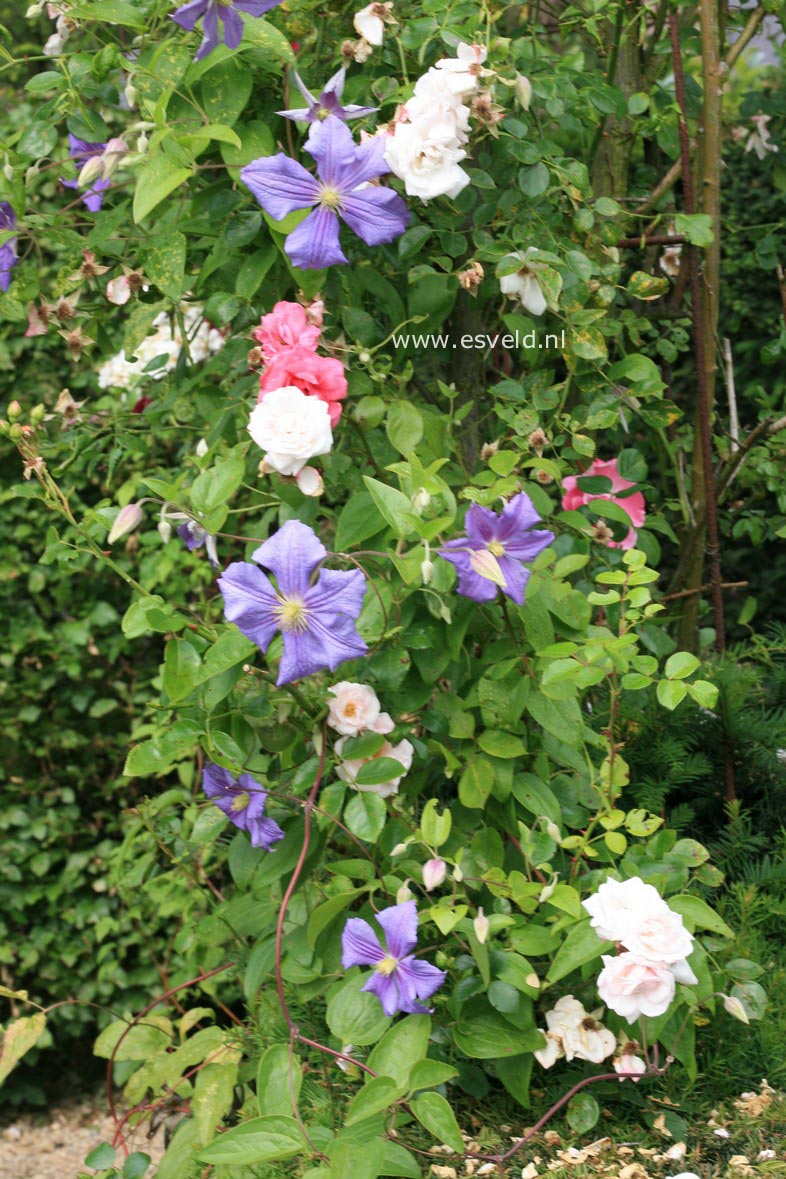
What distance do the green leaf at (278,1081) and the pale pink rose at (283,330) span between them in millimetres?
842

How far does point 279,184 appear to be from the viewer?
1.40 m

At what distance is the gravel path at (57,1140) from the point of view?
2826 millimetres

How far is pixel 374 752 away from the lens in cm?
144

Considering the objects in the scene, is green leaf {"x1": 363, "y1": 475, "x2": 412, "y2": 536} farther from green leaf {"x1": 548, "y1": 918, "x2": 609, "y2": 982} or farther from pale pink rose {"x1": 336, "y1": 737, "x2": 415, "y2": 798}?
green leaf {"x1": 548, "y1": 918, "x2": 609, "y2": 982}

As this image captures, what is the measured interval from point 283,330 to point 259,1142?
3.02 feet

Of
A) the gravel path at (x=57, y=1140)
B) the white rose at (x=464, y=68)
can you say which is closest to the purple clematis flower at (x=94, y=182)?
the white rose at (x=464, y=68)

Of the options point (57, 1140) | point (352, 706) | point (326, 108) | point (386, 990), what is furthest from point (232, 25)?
point (57, 1140)

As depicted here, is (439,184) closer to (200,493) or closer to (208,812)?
(200,493)

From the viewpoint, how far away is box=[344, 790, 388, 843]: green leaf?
1.38m

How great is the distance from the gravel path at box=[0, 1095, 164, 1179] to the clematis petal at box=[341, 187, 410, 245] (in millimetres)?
2233

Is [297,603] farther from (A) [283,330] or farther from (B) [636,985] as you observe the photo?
Result: (B) [636,985]

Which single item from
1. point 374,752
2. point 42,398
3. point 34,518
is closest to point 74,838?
point 34,518

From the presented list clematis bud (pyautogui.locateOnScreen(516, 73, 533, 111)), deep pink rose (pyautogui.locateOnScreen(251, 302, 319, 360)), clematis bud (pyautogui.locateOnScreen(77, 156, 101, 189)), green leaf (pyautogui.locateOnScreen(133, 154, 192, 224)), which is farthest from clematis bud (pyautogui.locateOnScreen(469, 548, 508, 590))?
clematis bud (pyautogui.locateOnScreen(77, 156, 101, 189))

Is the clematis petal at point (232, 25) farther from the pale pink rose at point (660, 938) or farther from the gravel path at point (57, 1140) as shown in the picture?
the gravel path at point (57, 1140)
